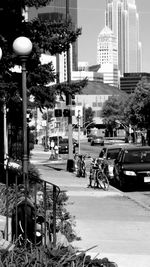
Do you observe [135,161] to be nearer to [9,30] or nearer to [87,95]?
[9,30]

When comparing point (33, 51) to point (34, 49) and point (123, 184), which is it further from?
point (123, 184)

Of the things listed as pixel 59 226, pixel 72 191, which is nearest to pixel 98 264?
pixel 59 226

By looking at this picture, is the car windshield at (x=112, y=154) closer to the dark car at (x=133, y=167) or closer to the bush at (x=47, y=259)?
the dark car at (x=133, y=167)

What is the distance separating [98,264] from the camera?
5.56 metres

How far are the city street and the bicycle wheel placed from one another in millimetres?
866

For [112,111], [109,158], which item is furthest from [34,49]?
[112,111]

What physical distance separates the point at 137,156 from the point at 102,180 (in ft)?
6.88

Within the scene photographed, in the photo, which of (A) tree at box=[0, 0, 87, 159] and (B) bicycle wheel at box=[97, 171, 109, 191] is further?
(B) bicycle wheel at box=[97, 171, 109, 191]

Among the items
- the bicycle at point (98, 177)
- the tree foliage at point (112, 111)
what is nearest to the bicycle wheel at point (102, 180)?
the bicycle at point (98, 177)

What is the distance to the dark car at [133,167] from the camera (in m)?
19.3

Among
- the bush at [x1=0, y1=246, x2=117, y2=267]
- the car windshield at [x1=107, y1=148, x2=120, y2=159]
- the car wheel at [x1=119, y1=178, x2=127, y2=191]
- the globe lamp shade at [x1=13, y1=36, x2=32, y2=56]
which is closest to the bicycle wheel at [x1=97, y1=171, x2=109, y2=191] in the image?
the car wheel at [x1=119, y1=178, x2=127, y2=191]

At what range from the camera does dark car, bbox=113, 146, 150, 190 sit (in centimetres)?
1930

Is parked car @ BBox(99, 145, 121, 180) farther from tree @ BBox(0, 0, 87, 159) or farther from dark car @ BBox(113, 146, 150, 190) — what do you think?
tree @ BBox(0, 0, 87, 159)

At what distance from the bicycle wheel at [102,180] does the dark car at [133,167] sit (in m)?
0.70
